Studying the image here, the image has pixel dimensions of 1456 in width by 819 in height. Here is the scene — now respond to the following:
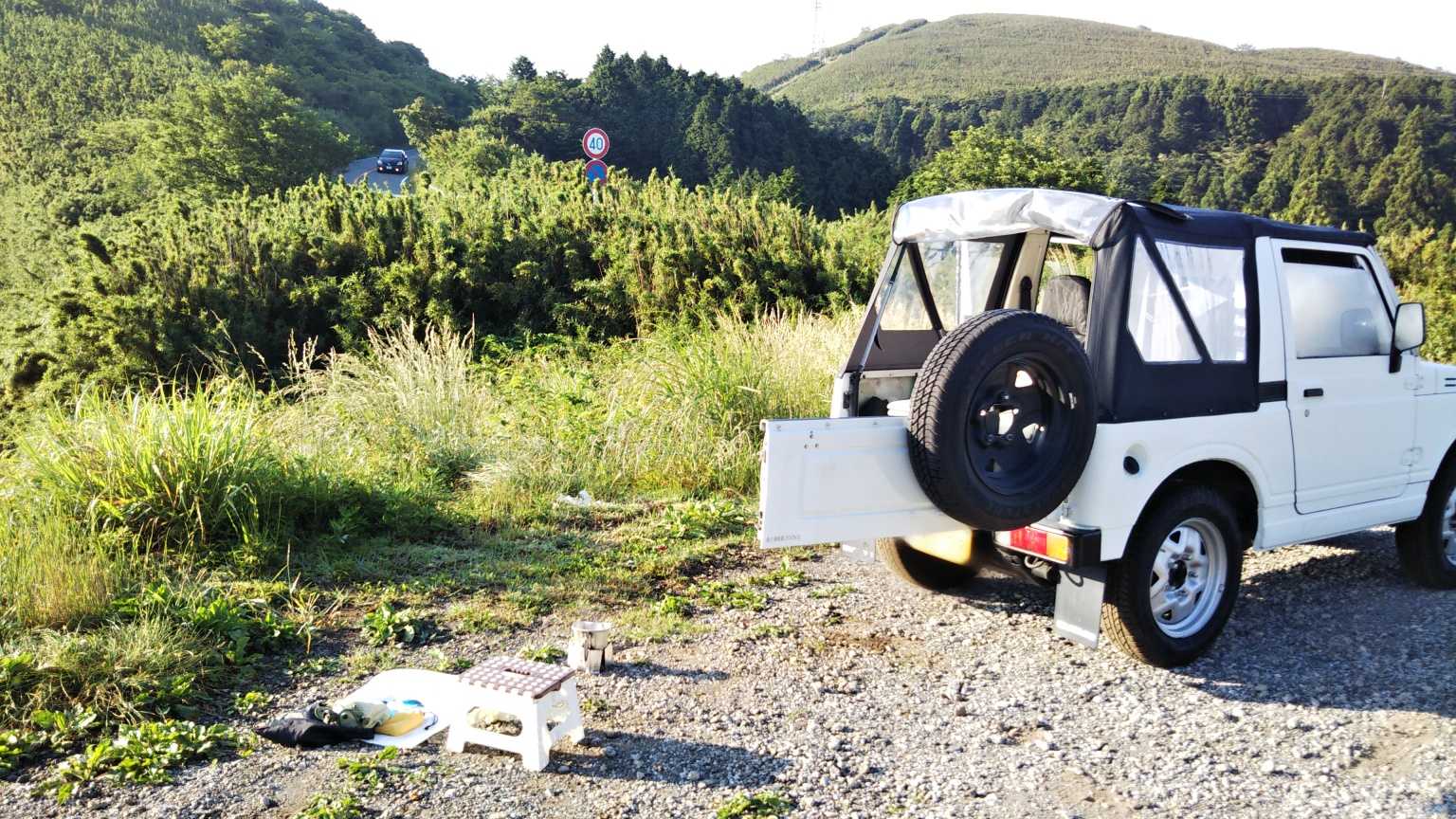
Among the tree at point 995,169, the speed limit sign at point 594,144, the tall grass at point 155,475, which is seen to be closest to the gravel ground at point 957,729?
the tall grass at point 155,475

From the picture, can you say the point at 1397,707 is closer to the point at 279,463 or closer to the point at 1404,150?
the point at 279,463

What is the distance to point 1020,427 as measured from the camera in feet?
13.4

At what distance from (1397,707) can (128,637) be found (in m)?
5.67

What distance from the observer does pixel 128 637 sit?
4266 millimetres

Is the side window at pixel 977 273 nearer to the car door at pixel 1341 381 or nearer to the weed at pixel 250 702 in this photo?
the car door at pixel 1341 381

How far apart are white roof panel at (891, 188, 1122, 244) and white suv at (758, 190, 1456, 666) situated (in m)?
0.01

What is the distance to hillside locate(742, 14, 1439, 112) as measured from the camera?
4865 inches

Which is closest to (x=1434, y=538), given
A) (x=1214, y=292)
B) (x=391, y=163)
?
(x=1214, y=292)

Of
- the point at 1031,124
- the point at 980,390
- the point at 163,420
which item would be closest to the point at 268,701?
the point at 163,420

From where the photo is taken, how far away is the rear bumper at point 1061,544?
404cm

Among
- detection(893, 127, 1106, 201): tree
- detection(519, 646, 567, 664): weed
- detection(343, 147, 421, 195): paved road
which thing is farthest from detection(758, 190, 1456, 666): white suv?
detection(343, 147, 421, 195): paved road

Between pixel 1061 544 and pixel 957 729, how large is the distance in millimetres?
907

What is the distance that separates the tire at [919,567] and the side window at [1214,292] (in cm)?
189

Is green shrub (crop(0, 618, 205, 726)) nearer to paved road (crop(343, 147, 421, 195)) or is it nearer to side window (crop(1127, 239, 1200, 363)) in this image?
side window (crop(1127, 239, 1200, 363))
